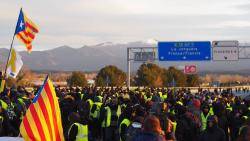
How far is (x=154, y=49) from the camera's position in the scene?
49969 mm

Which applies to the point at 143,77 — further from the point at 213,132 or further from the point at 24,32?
the point at 213,132

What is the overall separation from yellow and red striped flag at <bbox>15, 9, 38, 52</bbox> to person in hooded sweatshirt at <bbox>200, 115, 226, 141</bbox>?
13302 millimetres

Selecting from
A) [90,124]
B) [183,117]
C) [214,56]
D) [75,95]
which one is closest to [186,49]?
[214,56]

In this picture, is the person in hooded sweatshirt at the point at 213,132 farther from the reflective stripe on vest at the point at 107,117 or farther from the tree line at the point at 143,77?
the tree line at the point at 143,77

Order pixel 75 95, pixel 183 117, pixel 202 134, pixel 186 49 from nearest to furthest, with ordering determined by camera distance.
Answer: pixel 202 134, pixel 183 117, pixel 75 95, pixel 186 49

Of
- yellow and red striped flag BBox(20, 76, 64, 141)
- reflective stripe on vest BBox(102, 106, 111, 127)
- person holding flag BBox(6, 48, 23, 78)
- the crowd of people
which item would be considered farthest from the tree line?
yellow and red striped flag BBox(20, 76, 64, 141)

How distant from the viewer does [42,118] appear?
23.8ft

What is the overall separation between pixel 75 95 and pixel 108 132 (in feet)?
14.8

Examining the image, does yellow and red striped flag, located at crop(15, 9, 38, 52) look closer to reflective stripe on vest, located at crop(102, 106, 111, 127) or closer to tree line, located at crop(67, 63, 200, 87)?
reflective stripe on vest, located at crop(102, 106, 111, 127)

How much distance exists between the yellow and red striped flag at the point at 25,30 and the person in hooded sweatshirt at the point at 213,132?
13.3 metres

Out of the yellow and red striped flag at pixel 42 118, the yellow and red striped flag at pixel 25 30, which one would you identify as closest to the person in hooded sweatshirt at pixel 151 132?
the yellow and red striped flag at pixel 42 118

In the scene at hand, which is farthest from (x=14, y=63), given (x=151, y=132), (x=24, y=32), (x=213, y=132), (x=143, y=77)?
(x=143, y=77)

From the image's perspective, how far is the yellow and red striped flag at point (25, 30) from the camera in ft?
74.3

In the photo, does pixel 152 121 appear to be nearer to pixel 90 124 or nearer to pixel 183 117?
pixel 183 117
